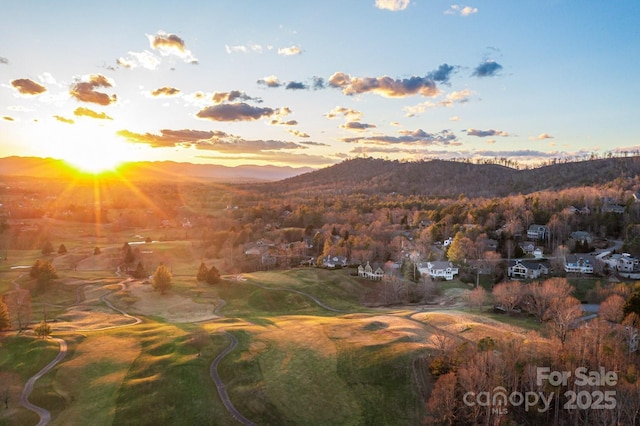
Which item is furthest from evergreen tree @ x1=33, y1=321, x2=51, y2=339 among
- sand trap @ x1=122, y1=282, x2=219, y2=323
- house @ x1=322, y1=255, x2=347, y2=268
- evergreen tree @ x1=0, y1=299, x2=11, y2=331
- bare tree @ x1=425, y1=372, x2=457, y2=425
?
house @ x1=322, y1=255, x2=347, y2=268

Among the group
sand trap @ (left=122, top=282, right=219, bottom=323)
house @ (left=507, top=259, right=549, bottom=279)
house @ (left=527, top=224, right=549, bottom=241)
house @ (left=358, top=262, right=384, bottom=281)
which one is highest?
house @ (left=527, top=224, right=549, bottom=241)

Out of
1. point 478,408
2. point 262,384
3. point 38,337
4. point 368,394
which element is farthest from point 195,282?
point 478,408

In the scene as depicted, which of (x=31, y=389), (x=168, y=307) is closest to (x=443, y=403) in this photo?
(x=31, y=389)

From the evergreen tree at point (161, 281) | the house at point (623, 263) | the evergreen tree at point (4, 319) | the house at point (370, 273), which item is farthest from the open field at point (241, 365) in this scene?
the house at point (623, 263)

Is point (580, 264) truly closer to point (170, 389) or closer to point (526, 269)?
point (526, 269)

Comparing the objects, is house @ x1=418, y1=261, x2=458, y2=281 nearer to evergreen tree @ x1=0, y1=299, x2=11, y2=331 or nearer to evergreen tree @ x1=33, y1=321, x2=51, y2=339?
evergreen tree @ x1=33, y1=321, x2=51, y2=339

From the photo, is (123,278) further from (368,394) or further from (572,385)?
(572,385)

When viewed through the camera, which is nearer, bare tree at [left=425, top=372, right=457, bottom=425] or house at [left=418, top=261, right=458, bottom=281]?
bare tree at [left=425, top=372, right=457, bottom=425]
